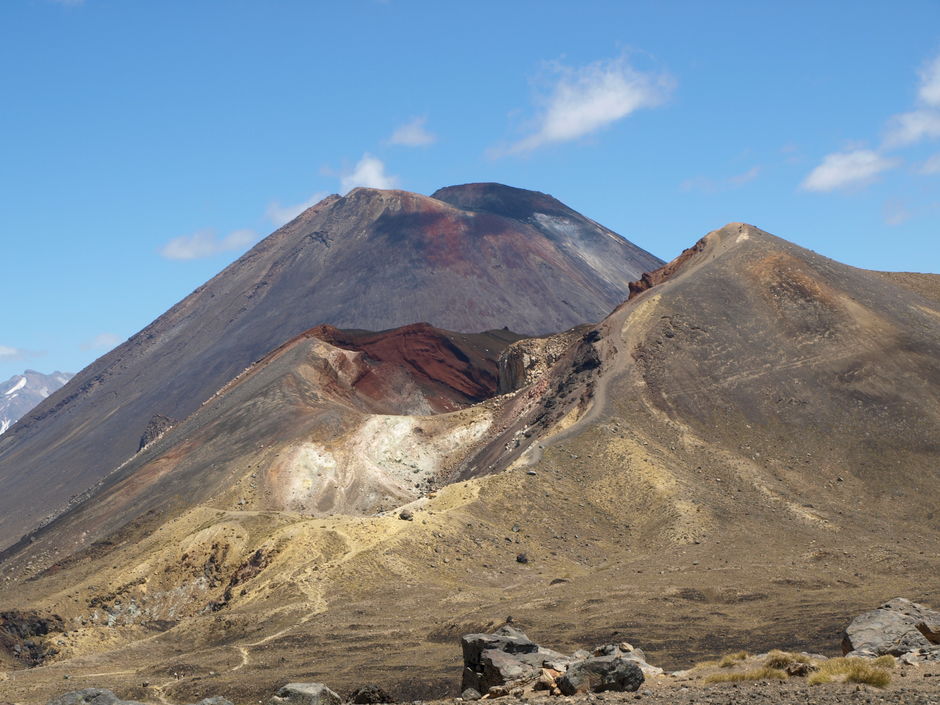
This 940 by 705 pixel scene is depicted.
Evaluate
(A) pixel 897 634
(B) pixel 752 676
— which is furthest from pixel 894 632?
(B) pixel 752 676

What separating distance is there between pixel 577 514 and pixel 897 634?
1547 inches

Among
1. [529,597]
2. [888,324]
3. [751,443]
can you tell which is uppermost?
[888,324]

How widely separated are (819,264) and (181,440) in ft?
201

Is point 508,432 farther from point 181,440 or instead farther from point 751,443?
point 181,440

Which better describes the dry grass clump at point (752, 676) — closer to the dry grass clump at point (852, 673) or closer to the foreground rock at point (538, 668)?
the dry grass clump at point (852, 673)

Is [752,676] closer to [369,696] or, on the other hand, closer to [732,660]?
[732,660]

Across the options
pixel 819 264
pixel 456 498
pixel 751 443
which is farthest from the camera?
pixel 819 264

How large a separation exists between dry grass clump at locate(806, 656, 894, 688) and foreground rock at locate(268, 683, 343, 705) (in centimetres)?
1282

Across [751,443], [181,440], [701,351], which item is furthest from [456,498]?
[181,440]

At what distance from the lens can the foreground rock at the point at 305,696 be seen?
29.3m

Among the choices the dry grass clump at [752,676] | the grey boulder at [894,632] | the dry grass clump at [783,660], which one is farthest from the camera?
the grey boulder at [894,632]

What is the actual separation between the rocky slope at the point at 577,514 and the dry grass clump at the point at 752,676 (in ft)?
5.21

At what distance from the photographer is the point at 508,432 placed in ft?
301

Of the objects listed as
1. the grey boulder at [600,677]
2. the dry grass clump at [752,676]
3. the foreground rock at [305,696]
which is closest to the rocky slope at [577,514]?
the dry grass clump at [752,676]
